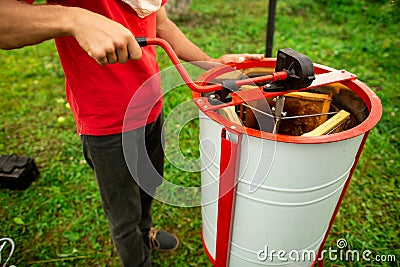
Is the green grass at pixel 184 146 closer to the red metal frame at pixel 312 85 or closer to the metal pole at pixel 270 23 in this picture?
the metal pole at pixel 270 23

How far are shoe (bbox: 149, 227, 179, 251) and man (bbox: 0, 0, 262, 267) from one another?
0.29 metres

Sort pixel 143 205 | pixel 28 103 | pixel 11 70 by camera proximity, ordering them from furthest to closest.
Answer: pixel 11 70 → pixel 28 103 → pixel 143 205

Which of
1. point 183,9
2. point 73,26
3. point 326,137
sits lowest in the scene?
point 183,9

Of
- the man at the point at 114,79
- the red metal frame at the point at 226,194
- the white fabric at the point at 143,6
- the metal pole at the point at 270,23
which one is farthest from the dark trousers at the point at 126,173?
the metal pole at the point at 270,23

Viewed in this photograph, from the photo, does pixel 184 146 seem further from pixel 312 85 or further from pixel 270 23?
pixel 312 85

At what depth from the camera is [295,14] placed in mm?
5398

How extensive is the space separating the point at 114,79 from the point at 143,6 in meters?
0.31

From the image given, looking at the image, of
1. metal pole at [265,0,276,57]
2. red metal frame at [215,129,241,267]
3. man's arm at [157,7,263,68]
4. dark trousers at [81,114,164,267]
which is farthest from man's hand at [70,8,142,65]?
metal pole at [265,0,276,57]

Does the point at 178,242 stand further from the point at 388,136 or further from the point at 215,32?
the point at 215,32

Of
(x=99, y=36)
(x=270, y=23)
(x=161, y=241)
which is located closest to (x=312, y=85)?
(x=99, y=36)

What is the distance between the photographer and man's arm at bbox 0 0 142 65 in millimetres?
871

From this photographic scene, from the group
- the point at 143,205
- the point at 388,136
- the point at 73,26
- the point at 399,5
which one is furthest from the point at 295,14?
the point at 73,26

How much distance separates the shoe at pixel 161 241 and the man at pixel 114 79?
29 cm

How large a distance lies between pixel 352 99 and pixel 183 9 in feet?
13.7
